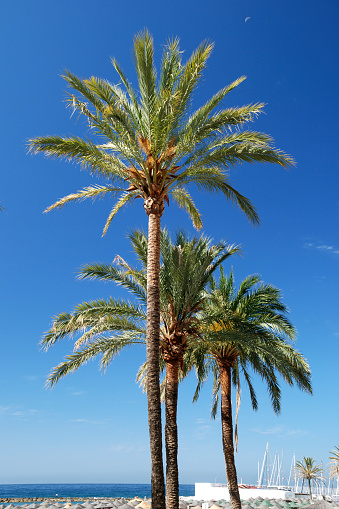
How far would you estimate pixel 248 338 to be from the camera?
44.9 feet

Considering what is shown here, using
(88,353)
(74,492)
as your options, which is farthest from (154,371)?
(74,492)

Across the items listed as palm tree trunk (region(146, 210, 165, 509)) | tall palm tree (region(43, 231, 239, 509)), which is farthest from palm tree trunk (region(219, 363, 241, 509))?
palm tree trunk (region(146, 210, 165, 509))

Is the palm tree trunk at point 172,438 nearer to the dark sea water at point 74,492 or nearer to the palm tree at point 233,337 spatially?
the palm tree at point 233,337

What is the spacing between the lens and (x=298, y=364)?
1355 cm

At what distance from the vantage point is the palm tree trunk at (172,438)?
12711mm

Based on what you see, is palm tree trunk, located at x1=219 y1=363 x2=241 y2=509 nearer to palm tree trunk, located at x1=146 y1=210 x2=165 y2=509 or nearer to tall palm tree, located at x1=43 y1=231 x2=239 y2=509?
tall palm tree, located at x1=43 y1=231 x2=239 y2=509

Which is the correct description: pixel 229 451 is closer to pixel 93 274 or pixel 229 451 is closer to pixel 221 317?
pixel 221 317

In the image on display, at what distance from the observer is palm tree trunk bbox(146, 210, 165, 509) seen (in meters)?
9.85

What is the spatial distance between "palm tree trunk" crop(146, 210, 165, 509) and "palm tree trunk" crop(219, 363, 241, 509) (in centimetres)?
759

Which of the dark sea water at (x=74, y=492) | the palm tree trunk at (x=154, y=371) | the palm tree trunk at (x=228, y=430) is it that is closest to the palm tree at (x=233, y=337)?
the palm tree trunk at (x=228, y=430)

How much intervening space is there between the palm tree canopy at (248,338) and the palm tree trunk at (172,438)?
1.42 m

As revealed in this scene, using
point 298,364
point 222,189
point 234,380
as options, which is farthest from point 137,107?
point 234,380

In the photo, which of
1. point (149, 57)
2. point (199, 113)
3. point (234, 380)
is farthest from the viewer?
point (234, 380)

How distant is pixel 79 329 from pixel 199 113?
6.29 meters
